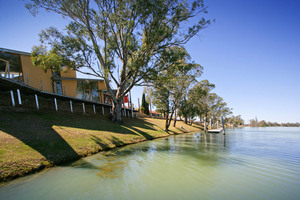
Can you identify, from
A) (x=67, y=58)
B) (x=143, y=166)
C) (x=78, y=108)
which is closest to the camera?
(x=143, y=166)

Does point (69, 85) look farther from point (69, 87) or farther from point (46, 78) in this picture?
point (46, 78)

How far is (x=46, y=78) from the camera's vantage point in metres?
22.9

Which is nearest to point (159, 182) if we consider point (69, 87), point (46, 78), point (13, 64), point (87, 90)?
point (46, 78)

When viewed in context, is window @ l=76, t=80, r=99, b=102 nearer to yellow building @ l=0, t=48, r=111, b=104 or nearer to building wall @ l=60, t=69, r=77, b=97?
yellow building @ l=0, t=48, r=111, b=104

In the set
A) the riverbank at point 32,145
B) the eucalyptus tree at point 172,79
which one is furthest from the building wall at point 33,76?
the eucalyptus tree at point 172,79

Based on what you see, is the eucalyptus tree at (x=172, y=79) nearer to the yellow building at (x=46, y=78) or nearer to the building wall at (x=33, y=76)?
the yellow building at (x=46, y=78)

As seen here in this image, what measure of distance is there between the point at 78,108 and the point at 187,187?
21.0 metres

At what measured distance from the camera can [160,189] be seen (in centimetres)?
500

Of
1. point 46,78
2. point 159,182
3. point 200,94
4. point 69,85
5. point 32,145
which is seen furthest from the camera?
point 200,94

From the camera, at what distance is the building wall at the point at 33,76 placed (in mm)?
19969

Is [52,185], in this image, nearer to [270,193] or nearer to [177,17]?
[270,193]

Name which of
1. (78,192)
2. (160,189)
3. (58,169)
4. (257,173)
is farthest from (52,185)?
(257,173)

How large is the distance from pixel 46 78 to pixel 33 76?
6.60ft

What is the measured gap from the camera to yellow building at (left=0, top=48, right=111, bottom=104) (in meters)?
19.1
